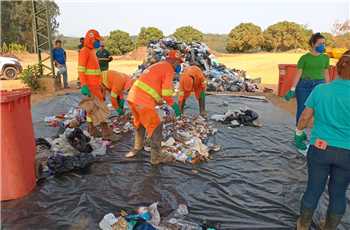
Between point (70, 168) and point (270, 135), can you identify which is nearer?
point (70, 168)

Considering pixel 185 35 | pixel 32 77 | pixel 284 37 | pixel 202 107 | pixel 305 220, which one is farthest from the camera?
pixel 185 35

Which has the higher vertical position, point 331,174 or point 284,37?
point 284,37

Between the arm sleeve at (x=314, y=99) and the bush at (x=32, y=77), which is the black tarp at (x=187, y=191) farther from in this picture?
the bush at (x=32, y=77)

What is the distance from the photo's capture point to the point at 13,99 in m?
3.08

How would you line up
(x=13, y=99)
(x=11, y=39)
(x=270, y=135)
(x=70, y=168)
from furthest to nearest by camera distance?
(x=11, y=39), (x=270, y=135), (x=70, y=168), (x=13, y=99)

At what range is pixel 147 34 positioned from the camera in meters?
36.7

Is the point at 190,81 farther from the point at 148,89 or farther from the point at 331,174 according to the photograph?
the point at 331,174

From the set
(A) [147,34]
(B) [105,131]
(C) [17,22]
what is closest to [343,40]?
(A) [147,34]

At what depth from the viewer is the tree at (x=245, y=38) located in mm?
34594

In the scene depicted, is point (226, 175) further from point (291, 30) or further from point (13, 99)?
point (291, 30)

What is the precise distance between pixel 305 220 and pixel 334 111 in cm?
101

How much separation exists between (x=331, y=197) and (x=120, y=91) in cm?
406

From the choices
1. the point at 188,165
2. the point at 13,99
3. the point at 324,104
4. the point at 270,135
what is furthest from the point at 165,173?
the point at 270,135

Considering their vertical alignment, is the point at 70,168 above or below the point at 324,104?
below
